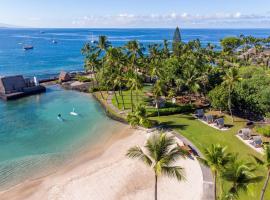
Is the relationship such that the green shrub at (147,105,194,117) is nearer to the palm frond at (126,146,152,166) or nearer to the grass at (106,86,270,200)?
the grass at (106,86,270,200)

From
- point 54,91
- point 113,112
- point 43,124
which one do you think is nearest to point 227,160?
point 113,112

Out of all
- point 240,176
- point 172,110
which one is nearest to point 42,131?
point 172,110

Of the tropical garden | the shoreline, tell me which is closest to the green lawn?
the tropical garden

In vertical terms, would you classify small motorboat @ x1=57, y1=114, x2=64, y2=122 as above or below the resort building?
below

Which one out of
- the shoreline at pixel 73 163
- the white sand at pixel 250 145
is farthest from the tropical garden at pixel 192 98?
the shoreline at pixel 73 163

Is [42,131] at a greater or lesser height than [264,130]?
lesser

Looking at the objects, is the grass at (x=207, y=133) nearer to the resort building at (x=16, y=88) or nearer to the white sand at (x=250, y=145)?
the white sand at (x=250, y=145)

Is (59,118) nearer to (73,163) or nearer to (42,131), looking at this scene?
(42,131)
